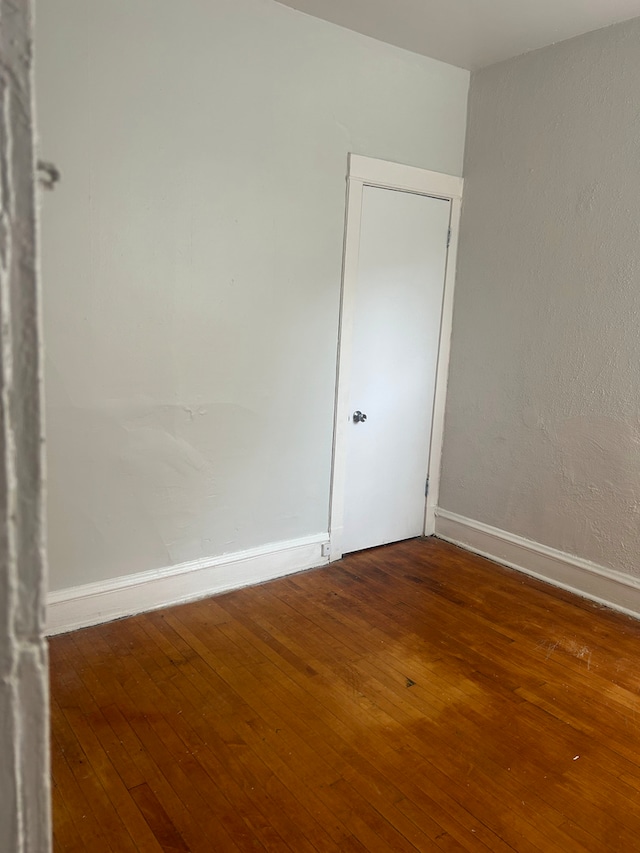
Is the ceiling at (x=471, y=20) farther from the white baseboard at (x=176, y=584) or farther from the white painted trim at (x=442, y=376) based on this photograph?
the white baseboard at (x=176, y=584)

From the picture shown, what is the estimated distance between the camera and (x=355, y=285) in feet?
11.3

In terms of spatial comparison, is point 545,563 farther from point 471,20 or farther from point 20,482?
point 20,482

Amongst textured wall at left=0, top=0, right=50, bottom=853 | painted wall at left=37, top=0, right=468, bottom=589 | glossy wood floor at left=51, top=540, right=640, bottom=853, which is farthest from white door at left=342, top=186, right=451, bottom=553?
textured wall at left=0, top=0, right=50, bottom=853

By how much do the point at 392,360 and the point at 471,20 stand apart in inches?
67.2

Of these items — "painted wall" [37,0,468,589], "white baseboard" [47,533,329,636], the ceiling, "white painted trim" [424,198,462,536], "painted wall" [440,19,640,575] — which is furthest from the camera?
"white painted trim" [424,198,462,536]

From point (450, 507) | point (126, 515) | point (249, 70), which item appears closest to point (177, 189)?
point (249, 70)

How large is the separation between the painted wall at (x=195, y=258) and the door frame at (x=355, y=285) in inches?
2.4

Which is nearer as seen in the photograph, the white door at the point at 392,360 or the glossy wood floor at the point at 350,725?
the glossy wood floor at the point at 350,725

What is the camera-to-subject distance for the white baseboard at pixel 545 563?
3.21m

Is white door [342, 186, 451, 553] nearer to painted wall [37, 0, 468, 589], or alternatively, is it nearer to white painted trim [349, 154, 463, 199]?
white painted trim [349, 154, 463, 199]

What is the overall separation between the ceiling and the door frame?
1.98ft

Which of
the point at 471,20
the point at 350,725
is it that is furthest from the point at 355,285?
the point at 350,725

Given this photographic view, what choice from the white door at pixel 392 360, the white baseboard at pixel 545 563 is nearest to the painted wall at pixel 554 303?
the white baseboard at pixel 545 563

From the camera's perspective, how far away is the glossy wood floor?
183cm
